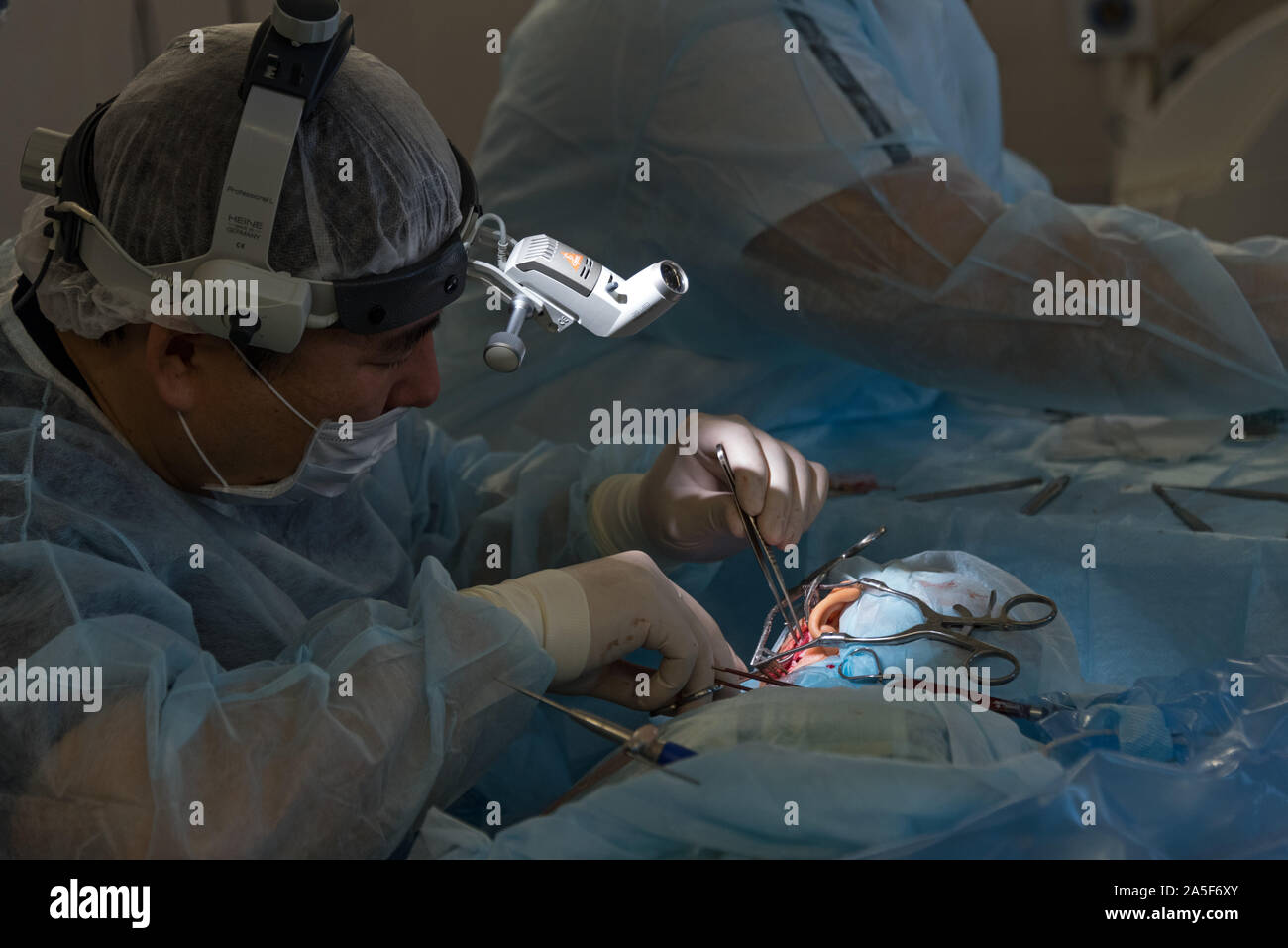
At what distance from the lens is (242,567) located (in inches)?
54.9

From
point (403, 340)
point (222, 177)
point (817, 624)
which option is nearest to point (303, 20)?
point (222, 177)

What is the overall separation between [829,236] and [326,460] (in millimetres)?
1001

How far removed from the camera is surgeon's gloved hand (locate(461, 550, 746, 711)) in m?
1.25

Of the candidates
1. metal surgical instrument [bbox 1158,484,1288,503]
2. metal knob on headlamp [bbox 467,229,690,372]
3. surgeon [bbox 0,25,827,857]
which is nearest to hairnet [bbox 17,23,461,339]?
surgeon [bbox 0,25,827,857]

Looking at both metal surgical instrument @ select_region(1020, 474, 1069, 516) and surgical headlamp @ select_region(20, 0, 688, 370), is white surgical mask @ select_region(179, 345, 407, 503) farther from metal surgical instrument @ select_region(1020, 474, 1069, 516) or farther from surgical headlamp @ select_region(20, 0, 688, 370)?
metal surgical instrument @ select_region(1020, 474, 1069, 516)

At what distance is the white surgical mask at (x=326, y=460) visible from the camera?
1.31 m

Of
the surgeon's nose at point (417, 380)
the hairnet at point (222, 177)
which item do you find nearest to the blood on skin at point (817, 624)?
the surgeon's nose at point (417, 380)

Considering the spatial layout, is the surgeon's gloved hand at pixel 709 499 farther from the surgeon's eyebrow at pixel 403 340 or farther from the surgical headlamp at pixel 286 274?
the surgeon's eyebrow at pixel 403 340

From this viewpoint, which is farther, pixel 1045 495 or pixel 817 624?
pixel 1045 495

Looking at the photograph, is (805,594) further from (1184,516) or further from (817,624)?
(1184,516)

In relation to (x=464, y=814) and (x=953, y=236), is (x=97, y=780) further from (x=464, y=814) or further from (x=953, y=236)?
(x=953, y=236)
